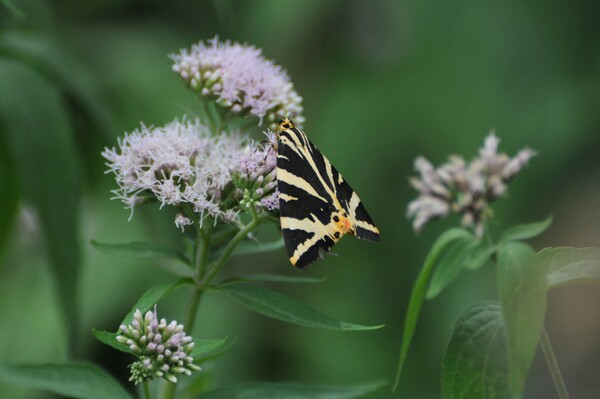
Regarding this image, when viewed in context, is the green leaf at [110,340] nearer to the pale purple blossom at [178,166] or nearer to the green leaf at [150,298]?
the green leaf at [150,298]

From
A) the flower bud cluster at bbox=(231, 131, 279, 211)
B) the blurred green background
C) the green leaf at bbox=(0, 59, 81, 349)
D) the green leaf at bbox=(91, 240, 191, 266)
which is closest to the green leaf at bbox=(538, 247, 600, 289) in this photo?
the flower bud cluster at bbox=(231, 131, 279, 211)

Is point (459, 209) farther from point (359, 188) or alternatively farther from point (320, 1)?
point (320, 1)

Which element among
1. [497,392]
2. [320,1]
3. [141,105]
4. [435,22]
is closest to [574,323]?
[435,22]

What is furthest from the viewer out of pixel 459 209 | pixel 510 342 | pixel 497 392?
pixel 459 209

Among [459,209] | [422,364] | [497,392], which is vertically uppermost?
[422,364]

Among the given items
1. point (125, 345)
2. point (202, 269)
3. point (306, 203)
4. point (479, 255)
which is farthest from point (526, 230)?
point (125, 345)

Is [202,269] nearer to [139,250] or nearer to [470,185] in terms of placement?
[139,250]

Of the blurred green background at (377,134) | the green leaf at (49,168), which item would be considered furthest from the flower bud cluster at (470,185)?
the blurred green background at (377,134)
